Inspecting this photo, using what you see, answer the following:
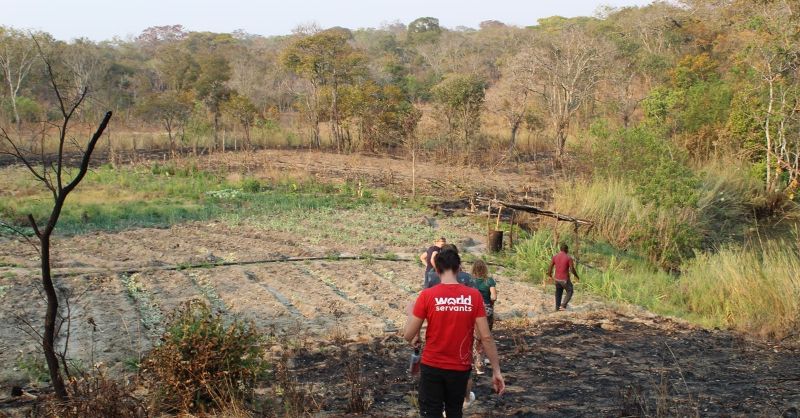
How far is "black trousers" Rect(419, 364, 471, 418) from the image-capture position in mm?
4598

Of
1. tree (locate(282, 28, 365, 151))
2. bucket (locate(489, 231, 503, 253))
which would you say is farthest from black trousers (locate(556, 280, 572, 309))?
tree (locate(282, 28, 365, 151))

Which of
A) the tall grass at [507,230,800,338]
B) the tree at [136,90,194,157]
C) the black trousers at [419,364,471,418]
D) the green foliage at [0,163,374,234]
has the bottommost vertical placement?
the tall grass at [507,230,800,338]

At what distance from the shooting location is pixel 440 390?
464cm

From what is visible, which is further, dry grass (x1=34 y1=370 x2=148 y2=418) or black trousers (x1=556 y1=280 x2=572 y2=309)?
black trousers (x1=556 y1=280 x2=572 y2=309)

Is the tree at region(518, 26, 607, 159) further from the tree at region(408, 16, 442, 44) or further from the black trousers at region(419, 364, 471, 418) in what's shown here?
the tree at region(408, 16, 442, 44)

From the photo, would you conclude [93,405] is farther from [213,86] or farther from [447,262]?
[213,86]

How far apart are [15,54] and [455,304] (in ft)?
109

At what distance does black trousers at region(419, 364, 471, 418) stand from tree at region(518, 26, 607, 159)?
19763 mm

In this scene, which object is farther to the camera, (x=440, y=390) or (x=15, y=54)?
(x=15, y=54)

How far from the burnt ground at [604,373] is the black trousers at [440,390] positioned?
1.35 metres

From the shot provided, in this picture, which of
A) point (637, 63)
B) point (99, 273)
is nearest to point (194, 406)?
point (99, 273)

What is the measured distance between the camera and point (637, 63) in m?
31.6

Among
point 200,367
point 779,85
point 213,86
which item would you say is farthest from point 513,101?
point 200,367

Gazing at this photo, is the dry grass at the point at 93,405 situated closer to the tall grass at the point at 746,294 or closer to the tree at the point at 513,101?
the tall grass at the point at 746,294
